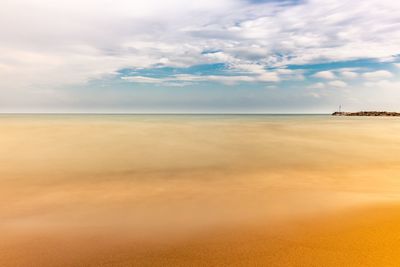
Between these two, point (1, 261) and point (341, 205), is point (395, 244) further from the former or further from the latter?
point (1, 261)

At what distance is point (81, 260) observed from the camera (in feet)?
11.6

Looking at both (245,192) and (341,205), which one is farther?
(245,192)

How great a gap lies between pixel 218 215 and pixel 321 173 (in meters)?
5.42

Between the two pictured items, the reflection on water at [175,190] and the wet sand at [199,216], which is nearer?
the wet sand at [199,216]

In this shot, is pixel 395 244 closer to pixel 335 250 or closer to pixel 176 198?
pixel 335 250

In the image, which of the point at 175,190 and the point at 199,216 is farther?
the point at 175,190

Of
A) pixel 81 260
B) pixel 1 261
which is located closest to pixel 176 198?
pixel 81 260

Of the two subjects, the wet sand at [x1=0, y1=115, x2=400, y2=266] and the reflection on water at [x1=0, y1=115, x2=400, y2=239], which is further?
A: the reflection on water at [x1=0, y1=115, x2=400, y2=239]

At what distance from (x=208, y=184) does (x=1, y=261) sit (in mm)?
4837

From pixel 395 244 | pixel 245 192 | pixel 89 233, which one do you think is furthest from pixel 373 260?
pixel 89 233

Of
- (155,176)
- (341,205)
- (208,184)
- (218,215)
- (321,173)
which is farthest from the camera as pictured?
(321,173)

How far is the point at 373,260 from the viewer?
348 centimetres

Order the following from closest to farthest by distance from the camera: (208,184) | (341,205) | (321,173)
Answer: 1. (341,205)
2. (208,184)
3. (321,173)

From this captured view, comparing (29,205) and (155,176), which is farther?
(155,176)
